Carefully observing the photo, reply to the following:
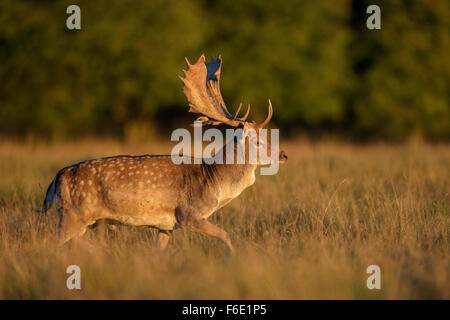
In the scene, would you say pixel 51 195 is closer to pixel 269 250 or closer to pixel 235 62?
pixel 269 250

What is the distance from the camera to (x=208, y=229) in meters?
4.93

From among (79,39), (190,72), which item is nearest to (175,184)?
(190,72)

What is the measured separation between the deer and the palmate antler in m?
0.14

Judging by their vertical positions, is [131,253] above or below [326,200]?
below

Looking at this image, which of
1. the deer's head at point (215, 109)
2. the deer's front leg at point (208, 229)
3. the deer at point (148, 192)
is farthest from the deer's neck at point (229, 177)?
the deer's front leg at point (208, 229)

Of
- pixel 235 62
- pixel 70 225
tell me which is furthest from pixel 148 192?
pixel 235 62

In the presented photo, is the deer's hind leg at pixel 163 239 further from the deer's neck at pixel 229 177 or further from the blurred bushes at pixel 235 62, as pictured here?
the blurred bushes at pixel 235 62

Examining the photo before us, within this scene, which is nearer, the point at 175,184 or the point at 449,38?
the point at 175,184

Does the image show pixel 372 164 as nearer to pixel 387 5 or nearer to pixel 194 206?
pixel 194 206

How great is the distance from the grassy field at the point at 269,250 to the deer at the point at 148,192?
0.78 feet

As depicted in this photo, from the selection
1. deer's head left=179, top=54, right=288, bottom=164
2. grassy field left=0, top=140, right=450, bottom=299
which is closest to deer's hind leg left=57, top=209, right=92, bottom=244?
grassy field left=0, top=140, right=450, bottom=299

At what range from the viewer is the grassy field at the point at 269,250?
13.1ft

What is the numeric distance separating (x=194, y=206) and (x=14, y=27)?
39.4ft

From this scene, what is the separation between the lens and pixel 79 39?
49.2 ft
